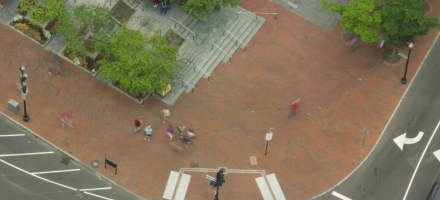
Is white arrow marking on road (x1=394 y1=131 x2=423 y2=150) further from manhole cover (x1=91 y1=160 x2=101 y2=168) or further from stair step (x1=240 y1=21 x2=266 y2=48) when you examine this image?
manhole cover (x1=91 y1=160 x2=101 y2=168)

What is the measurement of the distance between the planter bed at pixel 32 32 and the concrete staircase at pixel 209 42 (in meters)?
10.1

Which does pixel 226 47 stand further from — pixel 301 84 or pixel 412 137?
pixel 412 137

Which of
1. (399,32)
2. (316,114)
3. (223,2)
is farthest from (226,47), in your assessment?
(399,32)

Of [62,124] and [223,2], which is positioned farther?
[223,2]

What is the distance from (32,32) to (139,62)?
1065 centimetres

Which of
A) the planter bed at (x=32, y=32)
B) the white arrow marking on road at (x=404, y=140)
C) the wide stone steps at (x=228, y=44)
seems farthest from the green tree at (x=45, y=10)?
the white arrow marking on road at (x=404, y=140)

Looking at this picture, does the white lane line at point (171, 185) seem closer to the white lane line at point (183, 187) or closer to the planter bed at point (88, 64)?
the white lane line at point (183, 187)

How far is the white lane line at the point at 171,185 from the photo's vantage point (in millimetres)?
60469

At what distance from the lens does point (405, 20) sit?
213ft

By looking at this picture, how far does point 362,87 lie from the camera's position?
6719cm

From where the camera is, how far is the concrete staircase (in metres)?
66.9

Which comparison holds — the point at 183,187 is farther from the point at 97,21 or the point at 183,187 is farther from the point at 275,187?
the point at 97,21

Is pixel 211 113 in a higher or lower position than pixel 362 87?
lower

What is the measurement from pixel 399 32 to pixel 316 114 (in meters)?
8.60
